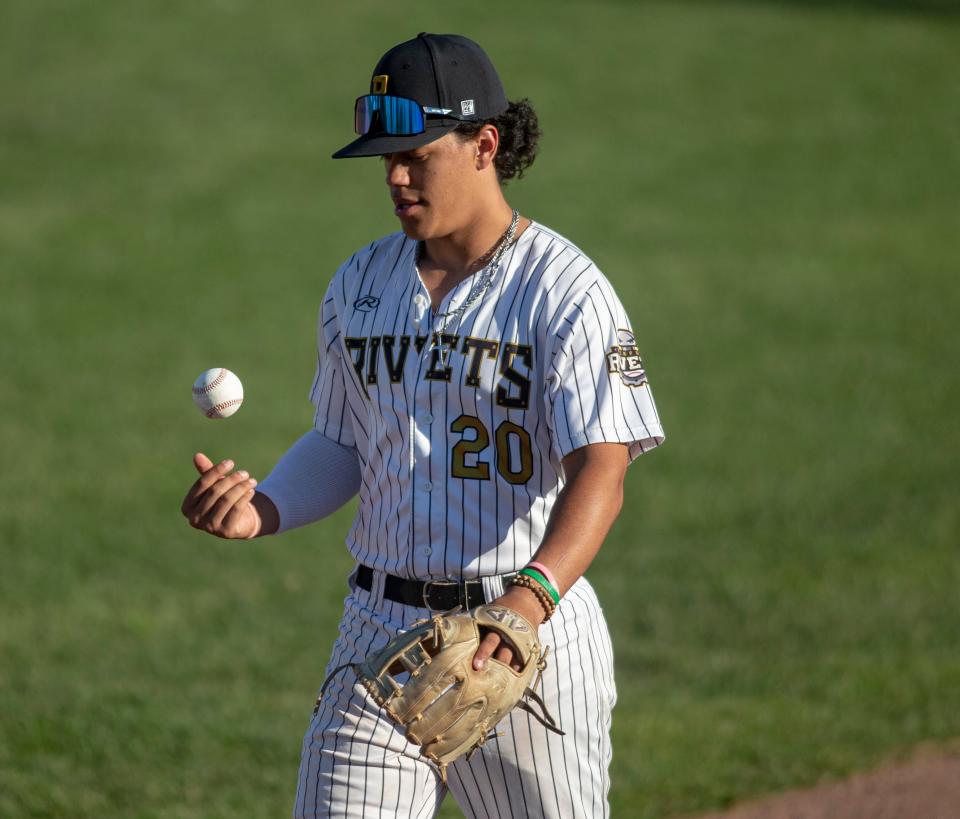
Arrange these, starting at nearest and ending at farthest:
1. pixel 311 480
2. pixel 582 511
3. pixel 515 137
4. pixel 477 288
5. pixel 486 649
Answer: pixel 486 649 < pixel 582 511 < pixel 477 288 < pixel 515 137 < pixel 311 480

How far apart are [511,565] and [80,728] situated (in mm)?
3954

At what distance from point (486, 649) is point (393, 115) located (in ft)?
4.42

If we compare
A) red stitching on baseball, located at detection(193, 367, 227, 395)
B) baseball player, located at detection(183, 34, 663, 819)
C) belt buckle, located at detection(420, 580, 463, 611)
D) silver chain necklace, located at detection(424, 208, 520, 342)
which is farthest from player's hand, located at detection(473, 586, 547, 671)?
red stitching on baseball, located at detection(193, 367, 227, 395)

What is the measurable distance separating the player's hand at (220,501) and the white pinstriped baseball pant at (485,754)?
0.41 m

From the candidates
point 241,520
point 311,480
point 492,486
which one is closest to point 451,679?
point 492,486

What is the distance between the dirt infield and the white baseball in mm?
3296

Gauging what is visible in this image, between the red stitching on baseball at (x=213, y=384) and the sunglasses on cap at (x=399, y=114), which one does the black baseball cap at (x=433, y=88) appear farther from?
the red stitching on baseball at (x=213, y=384)

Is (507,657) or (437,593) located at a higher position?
(437,593)

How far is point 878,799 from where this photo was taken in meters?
6.26

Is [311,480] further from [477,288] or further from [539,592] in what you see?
[539,592]

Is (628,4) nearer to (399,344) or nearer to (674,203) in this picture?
(674,203)

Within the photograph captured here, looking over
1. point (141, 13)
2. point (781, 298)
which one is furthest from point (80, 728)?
point (141, 13)

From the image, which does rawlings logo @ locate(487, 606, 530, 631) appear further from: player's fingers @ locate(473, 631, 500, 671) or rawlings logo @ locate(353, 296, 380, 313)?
rawlings logo @ locate(353, 296, 380, 313)

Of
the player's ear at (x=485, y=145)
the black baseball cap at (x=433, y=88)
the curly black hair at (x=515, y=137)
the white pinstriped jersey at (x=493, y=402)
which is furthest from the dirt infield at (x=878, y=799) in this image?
the black baseball cap at (x=433, y=88)
